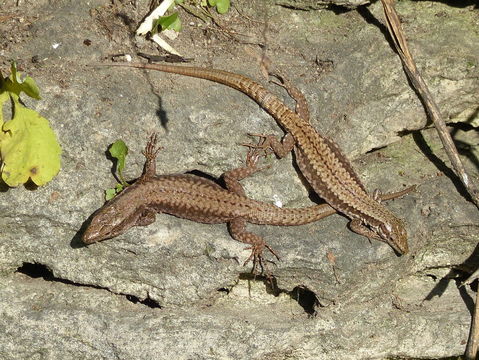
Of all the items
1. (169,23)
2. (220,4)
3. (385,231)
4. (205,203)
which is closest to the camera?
(169,23)

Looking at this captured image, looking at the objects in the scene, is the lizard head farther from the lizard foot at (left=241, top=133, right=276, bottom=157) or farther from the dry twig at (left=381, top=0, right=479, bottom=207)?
the lizard foot at (left=241, top=133, right=276, bottom=157)

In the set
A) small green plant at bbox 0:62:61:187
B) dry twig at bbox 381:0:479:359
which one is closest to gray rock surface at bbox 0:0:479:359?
dry twig at bbox 381:0:479:359

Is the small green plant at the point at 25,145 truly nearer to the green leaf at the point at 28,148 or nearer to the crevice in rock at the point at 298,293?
the green leaf at the point at 28,148

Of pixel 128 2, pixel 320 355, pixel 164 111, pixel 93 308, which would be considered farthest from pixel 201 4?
pixel 320 355

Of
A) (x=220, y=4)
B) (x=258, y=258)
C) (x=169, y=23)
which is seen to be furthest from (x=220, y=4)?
(x=258, y=258)

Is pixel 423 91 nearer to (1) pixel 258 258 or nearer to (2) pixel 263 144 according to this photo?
(2) pixel 263 144

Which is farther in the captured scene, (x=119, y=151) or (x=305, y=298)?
(x=305, y=298)
